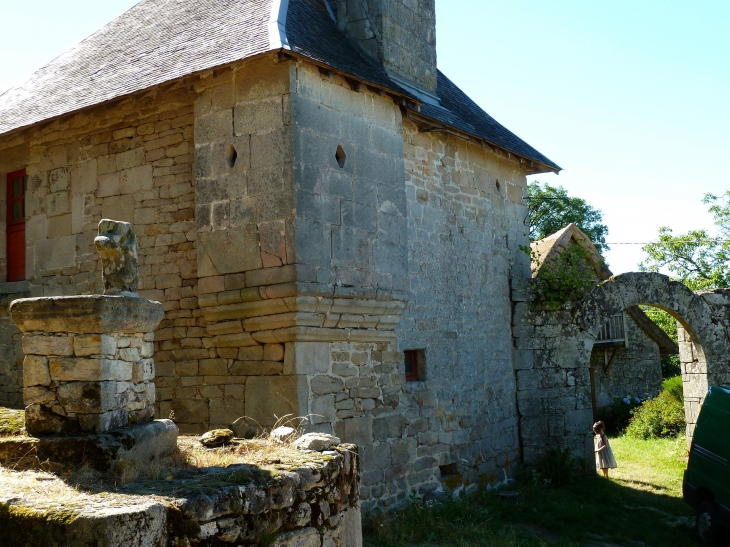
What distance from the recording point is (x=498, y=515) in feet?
30.0

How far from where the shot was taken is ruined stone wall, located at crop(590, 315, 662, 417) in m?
20.4

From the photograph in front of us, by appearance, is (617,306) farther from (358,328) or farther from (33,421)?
(33,421)

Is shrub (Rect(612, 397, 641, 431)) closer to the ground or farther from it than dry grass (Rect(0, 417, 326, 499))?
closer to the ground

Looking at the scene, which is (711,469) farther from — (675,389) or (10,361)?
(675,389)

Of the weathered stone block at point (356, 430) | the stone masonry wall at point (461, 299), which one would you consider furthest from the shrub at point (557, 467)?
the weathered stone block at point (356, 430)

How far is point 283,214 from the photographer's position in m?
7.13

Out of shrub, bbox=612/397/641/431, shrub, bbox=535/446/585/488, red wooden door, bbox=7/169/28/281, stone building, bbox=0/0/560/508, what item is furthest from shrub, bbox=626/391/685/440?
red wooden door, bbox=7/169/28/281

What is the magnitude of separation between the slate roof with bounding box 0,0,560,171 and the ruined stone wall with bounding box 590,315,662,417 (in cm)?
1075

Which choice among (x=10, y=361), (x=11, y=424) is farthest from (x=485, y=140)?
(x=11, y=424)

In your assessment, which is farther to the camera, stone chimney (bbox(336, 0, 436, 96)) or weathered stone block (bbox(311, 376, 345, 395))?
stone chimney (bbox(336, 0, 436, 96))

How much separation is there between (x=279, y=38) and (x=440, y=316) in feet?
13.5

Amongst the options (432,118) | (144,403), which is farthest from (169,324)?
(432,118)

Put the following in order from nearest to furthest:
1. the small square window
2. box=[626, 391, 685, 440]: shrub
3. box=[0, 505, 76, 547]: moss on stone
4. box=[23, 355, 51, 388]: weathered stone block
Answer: box=[0, 505, 76, 547]: moss on stone < box=[23, 355, 51, 388]: weathered stone block < the small square window < box=[626, 391, 685, 440]: shrub

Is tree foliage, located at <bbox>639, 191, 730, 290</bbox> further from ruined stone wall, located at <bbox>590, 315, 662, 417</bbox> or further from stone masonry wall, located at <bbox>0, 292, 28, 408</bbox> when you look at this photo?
stone masonry wall, located at <bbox>0, 292, 28, 408</bbox>
